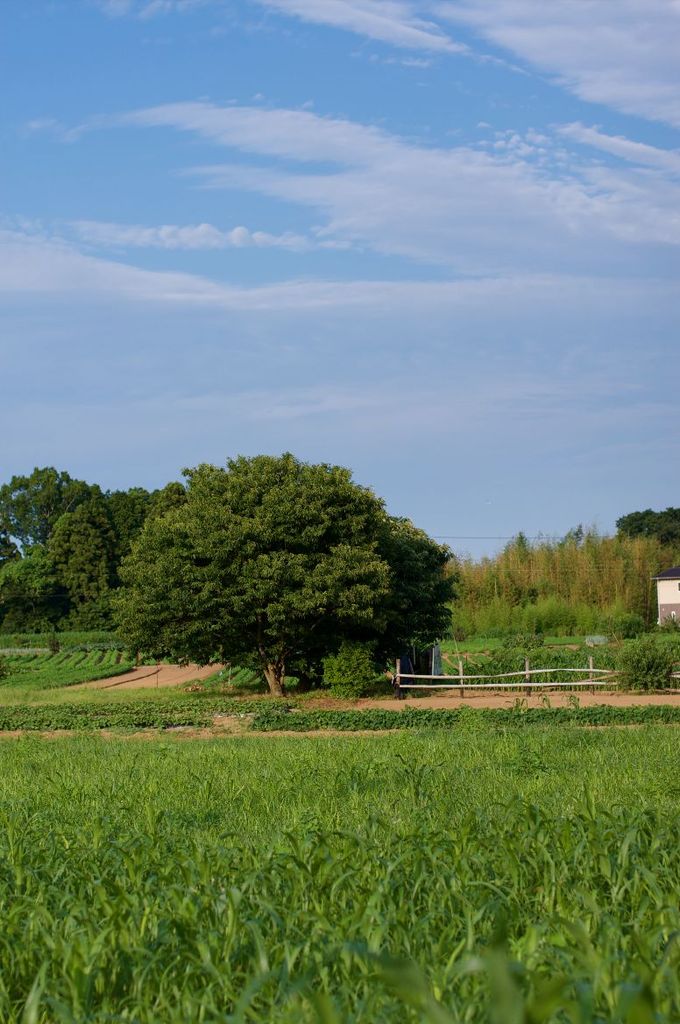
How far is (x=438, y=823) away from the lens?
673cm

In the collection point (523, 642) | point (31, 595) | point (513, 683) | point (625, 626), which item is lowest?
point (513, 683)

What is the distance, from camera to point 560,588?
6975 centimetres

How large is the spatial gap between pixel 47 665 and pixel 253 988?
57.4 meters

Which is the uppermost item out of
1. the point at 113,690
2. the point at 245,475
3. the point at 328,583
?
the point at 245,475

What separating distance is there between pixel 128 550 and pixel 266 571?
53109 mm

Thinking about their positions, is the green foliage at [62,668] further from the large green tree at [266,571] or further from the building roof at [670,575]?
the building roof at [670,575]

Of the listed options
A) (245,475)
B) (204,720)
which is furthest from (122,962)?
(245,475)

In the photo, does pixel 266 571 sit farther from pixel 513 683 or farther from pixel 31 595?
pixel 31 595

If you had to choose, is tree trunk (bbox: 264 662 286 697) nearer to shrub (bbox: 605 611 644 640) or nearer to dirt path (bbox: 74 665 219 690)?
dirt path (bbox: 74 665 219 690)

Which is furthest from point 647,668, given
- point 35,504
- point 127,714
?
point 35,504

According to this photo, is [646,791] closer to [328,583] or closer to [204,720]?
[204,720]

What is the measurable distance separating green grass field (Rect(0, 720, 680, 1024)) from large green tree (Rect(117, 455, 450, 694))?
22.1 metres

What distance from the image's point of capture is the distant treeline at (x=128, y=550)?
65.9 meters

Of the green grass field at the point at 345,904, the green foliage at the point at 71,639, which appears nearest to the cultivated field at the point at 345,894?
the green grass field at the point at 345,904
